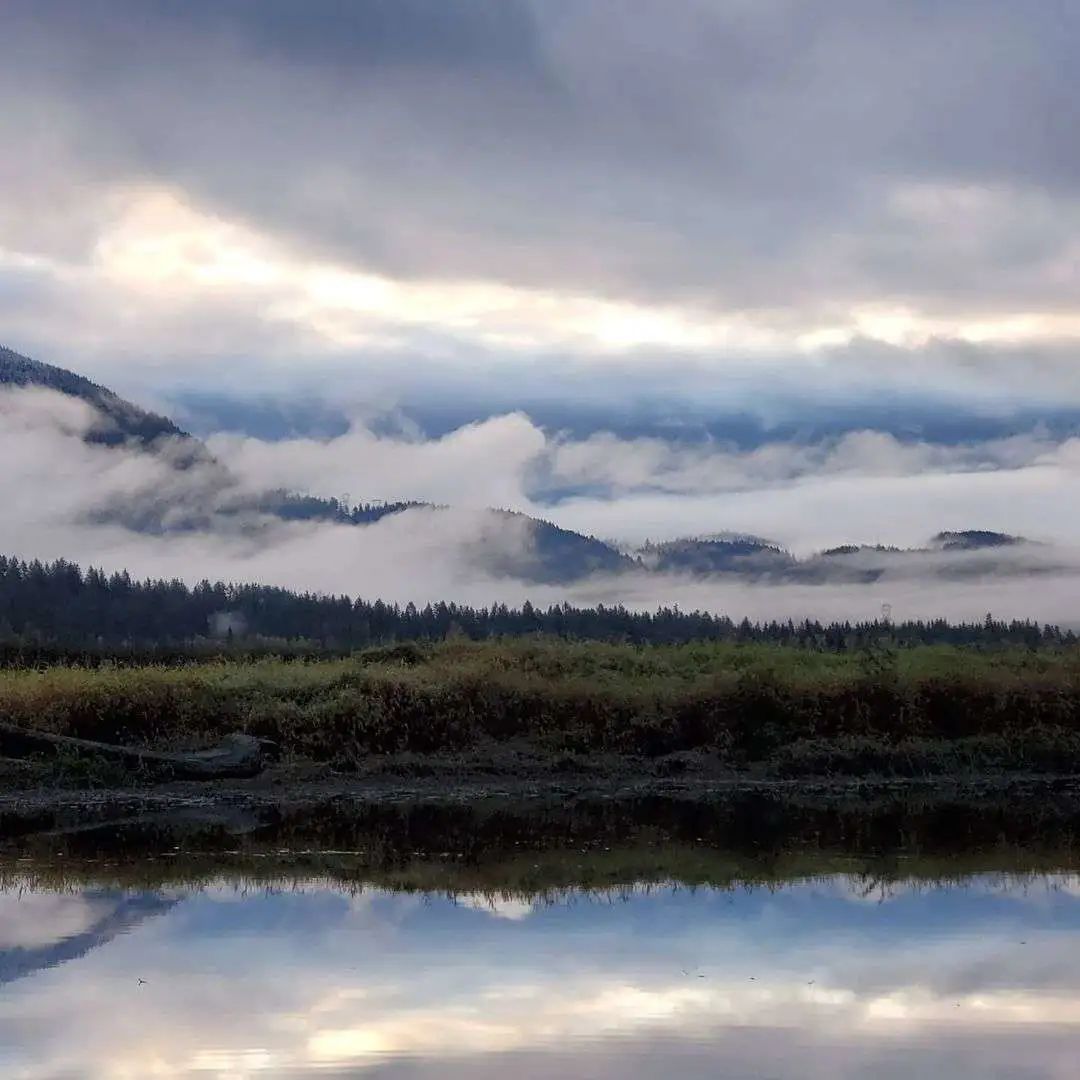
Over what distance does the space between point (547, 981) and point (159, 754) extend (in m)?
12.5

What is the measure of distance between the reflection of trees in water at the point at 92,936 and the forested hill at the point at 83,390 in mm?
176963

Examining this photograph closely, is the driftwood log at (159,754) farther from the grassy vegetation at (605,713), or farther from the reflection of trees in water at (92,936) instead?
the reflection of trees in water at (92,936)

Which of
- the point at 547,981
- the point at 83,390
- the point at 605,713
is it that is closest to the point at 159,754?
the point at 605,713

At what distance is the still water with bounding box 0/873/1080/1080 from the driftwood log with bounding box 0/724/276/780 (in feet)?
24.6

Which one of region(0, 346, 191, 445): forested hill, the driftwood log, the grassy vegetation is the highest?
region(0, 346, 191, 445): forested hill

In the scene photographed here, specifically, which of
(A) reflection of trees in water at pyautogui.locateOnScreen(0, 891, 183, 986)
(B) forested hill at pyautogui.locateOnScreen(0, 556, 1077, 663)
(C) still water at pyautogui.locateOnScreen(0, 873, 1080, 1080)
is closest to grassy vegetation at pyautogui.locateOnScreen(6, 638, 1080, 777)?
(A) reflection of trees in water at pyautogui.locateOnScreen(0, 891, 183, 986)

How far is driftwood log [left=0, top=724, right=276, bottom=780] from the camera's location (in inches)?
840

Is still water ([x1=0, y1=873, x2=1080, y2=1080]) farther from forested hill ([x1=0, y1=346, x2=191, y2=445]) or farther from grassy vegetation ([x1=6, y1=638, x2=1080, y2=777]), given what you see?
forested hill ([x1=0, y1=346, x2=191, y2=445])

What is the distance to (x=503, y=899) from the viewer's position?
1329 cm

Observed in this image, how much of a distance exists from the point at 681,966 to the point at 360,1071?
309 cm

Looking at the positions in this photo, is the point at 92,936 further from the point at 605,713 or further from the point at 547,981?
the point at 605,713

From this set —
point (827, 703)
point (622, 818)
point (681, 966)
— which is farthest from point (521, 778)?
point (681, 966)

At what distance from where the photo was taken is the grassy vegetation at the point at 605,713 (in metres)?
23.1

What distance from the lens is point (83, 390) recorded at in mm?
192375
